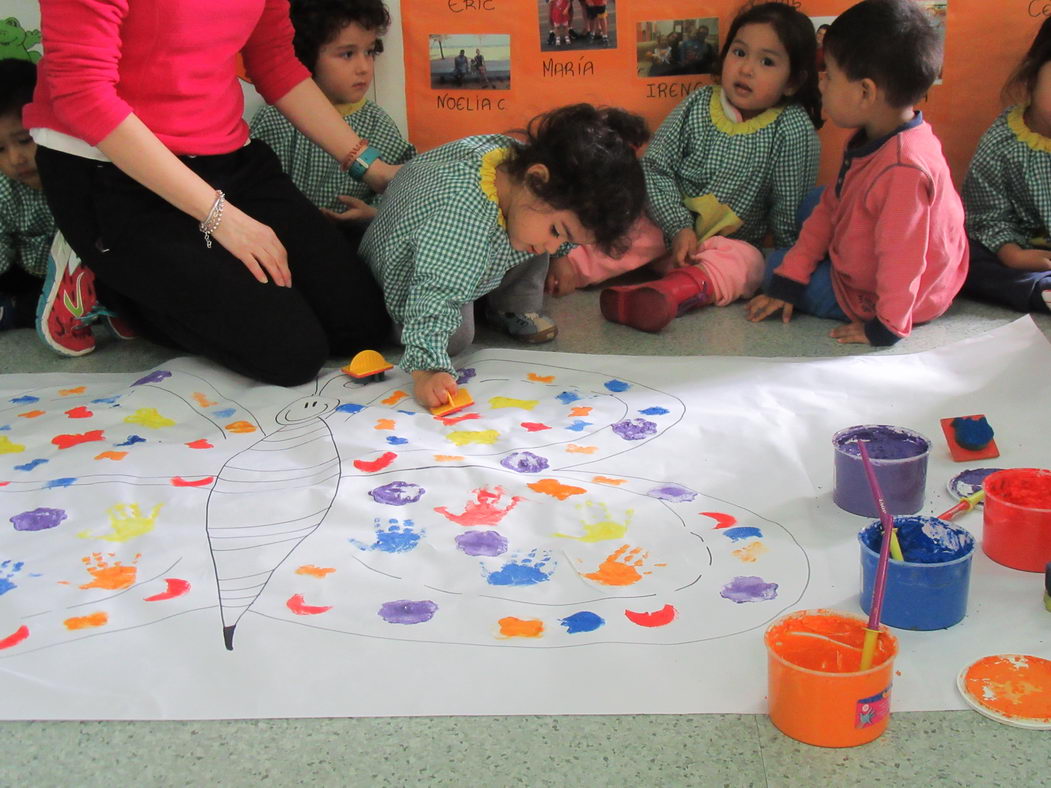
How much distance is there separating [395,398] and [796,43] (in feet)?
3.50

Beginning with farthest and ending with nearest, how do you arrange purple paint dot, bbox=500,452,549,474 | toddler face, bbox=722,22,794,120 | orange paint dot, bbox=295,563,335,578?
1. toddler face, bbox=722,22,794,120
2. purple paint dot, bbox=500,452,549,474
3. orange paint dot, bbox=295,563,335,578

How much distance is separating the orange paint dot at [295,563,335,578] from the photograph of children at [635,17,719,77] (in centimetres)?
144

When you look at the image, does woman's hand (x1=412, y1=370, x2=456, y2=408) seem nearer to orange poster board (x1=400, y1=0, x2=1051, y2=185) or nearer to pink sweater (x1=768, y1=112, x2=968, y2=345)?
pink sweater (x1=768, y1=112, x2=968, y2=345)

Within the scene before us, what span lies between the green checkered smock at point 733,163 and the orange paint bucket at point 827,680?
Result: 1.34m

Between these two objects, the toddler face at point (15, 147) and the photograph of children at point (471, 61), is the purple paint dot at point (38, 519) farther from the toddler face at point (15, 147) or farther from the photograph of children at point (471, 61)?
the photograph of children at point (471, 61)

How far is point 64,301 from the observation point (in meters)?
1.69

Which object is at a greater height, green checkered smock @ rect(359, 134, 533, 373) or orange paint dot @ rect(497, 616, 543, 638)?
green checkered smock @ rect(359, 134, 533, 373)

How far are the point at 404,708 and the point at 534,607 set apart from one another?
0.17m

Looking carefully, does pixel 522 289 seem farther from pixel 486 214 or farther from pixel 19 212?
pixel 19 212

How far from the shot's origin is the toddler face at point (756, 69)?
195 centimetres

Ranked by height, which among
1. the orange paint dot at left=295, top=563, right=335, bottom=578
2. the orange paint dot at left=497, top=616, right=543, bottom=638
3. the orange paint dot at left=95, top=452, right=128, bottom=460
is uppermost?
the orange paint dot at left=95, top=452, right=128, bottom=460

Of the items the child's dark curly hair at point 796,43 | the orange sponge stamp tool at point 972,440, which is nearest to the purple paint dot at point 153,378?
the orange sponge stamp tool at point 972,440

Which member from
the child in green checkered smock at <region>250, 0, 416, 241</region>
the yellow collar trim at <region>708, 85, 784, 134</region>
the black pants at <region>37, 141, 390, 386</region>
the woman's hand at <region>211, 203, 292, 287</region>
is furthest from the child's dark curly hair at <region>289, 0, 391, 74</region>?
the yellow collar trim at <region>708, 85, 784, 134</region>

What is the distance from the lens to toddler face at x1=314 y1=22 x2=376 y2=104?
197 cm
